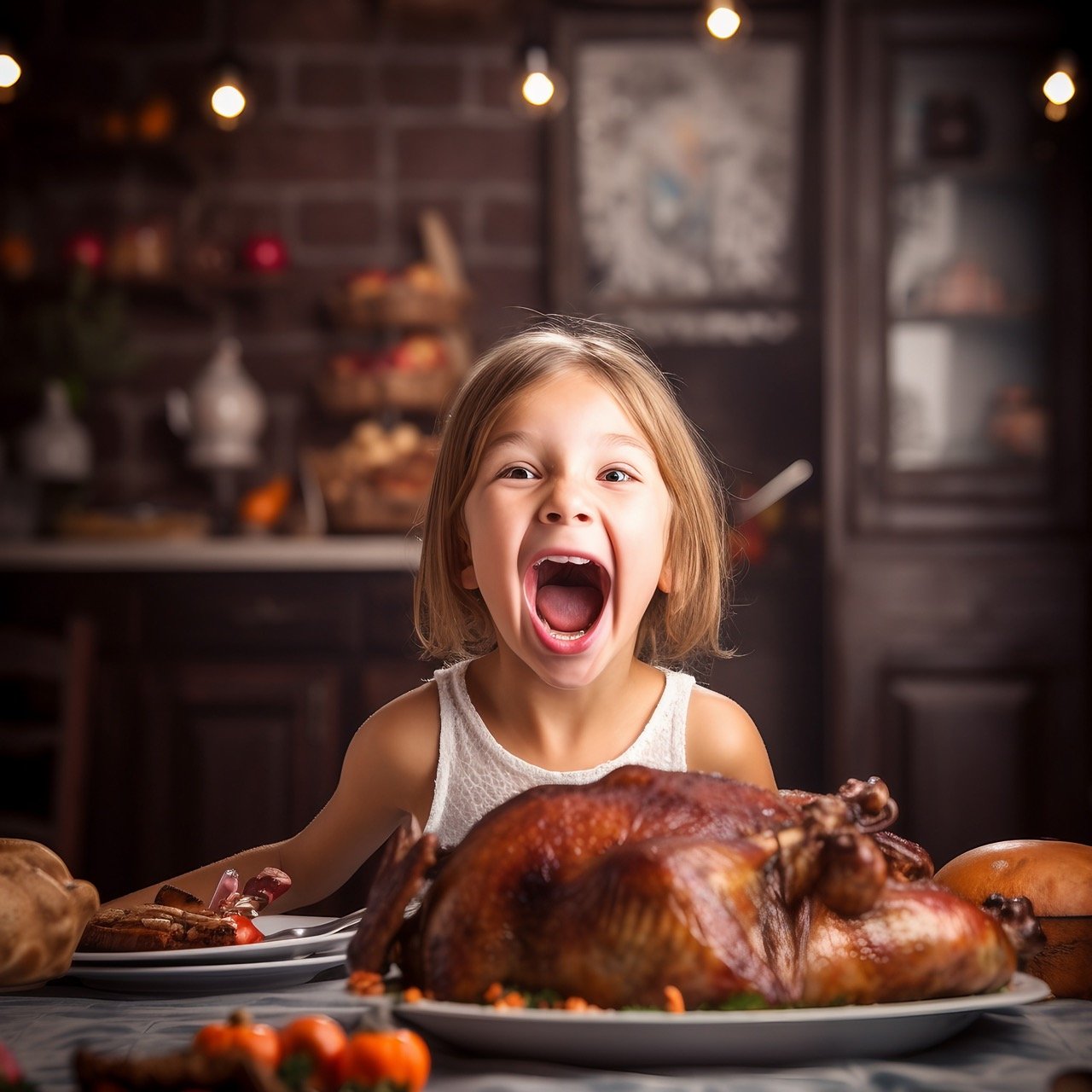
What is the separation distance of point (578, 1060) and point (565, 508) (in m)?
0.43

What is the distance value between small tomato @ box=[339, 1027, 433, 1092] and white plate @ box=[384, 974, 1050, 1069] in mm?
50

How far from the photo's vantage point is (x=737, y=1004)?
54 cm

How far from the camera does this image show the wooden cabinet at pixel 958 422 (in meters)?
3.23

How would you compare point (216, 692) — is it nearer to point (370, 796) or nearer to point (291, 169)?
point (291, 169)

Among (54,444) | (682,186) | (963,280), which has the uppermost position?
(682,186)

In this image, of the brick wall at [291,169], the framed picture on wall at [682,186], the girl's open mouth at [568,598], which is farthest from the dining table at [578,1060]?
the brick wall at [291,169]

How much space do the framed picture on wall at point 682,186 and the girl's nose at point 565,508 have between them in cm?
279

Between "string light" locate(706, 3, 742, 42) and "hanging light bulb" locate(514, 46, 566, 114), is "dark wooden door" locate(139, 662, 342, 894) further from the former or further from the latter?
"string light" locate(706, 3, 742, 42)

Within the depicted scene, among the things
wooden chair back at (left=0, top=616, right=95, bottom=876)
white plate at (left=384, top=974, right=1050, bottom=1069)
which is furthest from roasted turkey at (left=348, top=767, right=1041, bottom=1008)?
wooden chair back at (left=0, top=616, right=95, bottom=876)

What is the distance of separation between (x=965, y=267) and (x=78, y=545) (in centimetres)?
234

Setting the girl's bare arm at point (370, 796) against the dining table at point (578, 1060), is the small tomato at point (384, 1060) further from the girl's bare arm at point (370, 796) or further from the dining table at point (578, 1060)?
the girl's bare arm at point (370, 796)

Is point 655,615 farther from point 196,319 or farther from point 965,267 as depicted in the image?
point 196,319

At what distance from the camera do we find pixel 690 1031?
1.71 feet

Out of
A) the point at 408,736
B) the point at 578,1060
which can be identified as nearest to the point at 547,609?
the point at 408,736
